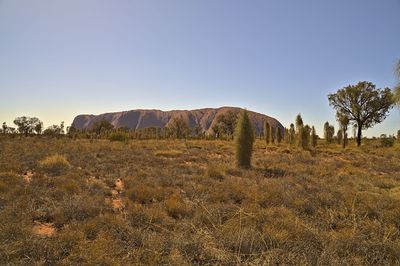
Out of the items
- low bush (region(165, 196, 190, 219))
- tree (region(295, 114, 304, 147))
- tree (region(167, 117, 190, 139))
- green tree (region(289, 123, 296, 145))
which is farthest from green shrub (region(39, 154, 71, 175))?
A: tree (region(167, 117, 190, 139))

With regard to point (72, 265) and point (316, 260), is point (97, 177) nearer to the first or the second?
point (72, 265)

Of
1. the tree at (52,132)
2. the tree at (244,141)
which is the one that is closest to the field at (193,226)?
the tree at (244,141)

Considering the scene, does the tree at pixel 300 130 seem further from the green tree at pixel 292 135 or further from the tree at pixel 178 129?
the tree at pixel 178 129

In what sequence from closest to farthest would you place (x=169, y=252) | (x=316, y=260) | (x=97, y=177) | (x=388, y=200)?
1. (x=316, y=260)
2. (x=169, y=252)
3. (x=388, y=200)
4. (x=97, y=177)

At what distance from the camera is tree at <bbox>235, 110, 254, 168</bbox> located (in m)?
16.8

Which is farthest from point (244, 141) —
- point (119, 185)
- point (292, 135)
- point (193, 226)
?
point (292, 135)

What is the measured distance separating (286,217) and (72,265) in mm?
4565

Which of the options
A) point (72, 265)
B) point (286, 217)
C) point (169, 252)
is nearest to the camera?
point (72, 265)

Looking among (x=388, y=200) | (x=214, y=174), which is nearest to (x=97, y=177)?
(x=214, y=174)

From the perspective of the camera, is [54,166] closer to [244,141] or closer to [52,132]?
[244,141]

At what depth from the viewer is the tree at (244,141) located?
55.2 ft

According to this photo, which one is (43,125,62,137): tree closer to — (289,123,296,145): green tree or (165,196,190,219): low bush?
(289,123,296,145): green tree

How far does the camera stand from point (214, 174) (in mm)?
12969

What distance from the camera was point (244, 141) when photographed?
17.0 metres
